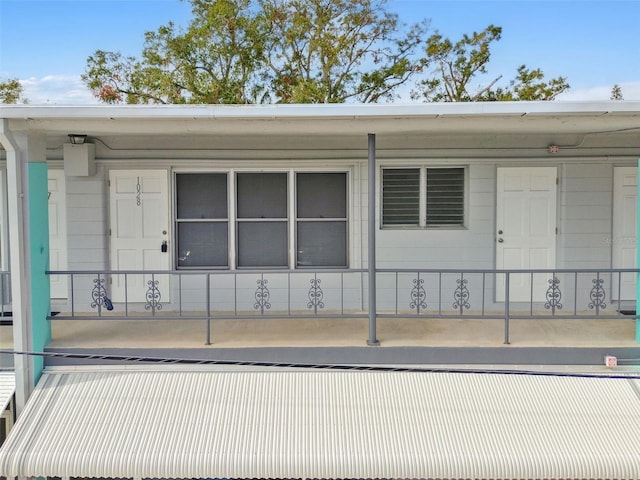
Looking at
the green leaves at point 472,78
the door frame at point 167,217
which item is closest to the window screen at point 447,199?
the door frame at point 167,217

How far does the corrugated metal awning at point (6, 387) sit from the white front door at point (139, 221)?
208 cm

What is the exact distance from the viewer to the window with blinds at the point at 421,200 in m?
7.44

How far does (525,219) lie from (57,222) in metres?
6.04

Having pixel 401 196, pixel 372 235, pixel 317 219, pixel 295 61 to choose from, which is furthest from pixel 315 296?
pixel 295 61

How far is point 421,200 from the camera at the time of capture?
743 cm

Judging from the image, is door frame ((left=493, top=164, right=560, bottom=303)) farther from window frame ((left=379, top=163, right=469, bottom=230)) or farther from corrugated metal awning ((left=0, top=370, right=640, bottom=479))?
corrugated metal awning ((left=0, top=370, right=640, bottom=479))

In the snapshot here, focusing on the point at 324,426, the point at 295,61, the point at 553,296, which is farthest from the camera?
the point at 295,61

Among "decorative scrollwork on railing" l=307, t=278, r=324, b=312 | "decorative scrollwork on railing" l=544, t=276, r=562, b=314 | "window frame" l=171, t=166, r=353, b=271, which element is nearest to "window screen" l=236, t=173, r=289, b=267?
"window frame" l=171, t=166, r=353, b=271

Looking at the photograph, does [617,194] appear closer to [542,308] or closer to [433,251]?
[542,308]

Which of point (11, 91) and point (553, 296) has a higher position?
point (11, 91)

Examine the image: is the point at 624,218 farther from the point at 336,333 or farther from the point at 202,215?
the point at 202,215

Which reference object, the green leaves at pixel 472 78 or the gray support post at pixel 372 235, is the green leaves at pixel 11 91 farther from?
the gray support post at pixel 372 235

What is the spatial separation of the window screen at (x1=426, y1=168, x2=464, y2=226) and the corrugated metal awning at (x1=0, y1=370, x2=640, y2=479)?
2645 mm

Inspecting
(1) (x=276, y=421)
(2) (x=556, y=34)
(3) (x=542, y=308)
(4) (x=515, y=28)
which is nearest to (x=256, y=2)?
(4) (x=515, y=28)
